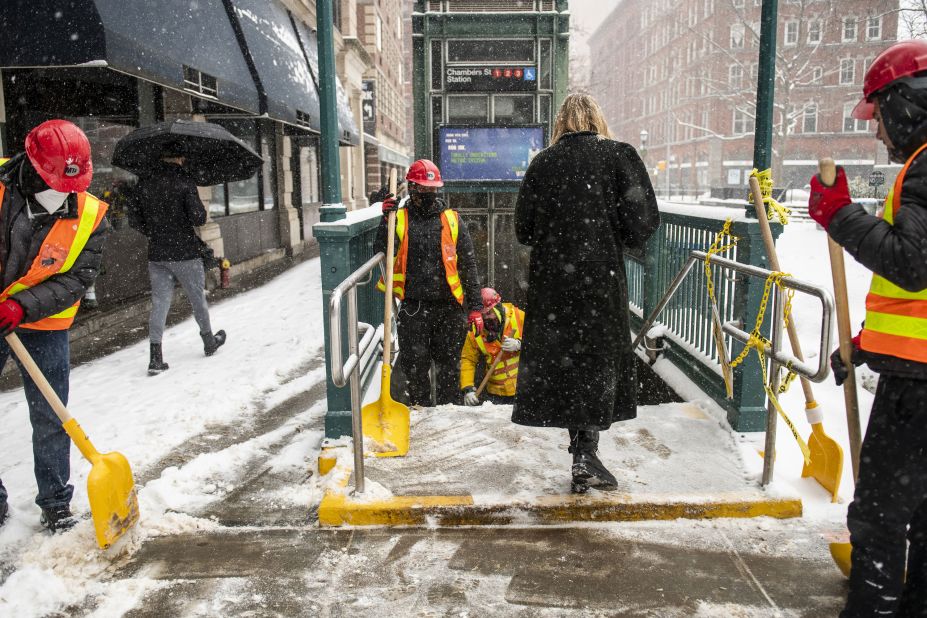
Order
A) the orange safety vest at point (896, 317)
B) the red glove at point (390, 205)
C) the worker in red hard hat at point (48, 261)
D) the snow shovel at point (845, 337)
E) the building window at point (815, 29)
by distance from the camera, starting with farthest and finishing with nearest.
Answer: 1. the building window at point (815, 29)
2. the red glove at point (390, 205)
3. the worker in red hard hat at point (48, 261)
4. the snow shovel at point (845, 337)
5. the orange safety vest at point (896, 317)

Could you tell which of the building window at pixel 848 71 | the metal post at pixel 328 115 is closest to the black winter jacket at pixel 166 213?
the metal post at pixel 328 115

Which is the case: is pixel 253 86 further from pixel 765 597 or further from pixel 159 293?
pixel 765 597

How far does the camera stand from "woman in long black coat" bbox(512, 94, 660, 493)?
3602 millimetres

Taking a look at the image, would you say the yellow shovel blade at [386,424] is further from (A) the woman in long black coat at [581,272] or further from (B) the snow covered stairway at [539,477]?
(A) the woman in long black coat at [581,272]

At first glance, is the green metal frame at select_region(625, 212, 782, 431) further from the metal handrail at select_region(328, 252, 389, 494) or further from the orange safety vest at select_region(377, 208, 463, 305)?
the metal handrail at select_region(328, 252, 389, 494)

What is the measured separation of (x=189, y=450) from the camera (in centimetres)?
480

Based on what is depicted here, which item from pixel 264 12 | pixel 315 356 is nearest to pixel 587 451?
pixel 315 356

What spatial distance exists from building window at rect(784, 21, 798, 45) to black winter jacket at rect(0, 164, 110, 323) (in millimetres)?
48742

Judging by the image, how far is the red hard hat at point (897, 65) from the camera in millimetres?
2215

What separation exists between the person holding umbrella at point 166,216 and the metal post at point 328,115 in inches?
112

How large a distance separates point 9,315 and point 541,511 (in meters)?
2.61

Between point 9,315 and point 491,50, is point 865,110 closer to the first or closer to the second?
point 9,315

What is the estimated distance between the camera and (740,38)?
50656 millimetres

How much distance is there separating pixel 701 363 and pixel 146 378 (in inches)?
189
